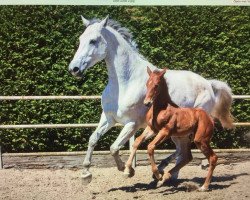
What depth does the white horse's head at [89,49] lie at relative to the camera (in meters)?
2.96

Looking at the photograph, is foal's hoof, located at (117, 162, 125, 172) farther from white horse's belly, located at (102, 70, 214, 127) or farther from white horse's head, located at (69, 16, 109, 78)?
white horse's head, located at (69, 16, 109, 78)

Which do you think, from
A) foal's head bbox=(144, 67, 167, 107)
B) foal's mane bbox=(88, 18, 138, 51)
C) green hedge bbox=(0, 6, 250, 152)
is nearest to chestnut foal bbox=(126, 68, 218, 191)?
foal's head bbox=(144, 67, 167, 107)

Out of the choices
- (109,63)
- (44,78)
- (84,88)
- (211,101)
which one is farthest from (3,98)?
(211,101)

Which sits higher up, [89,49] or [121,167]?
[89,49]

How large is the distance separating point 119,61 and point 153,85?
29 centimetres

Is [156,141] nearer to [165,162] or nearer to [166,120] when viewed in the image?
[166,120]

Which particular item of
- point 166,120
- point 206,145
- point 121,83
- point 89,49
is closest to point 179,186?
point 206,145

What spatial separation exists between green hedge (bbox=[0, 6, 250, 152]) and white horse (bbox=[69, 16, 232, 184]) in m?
0.20

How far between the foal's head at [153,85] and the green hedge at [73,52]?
17.3 inches

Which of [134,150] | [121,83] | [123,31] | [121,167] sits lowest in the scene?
[121,167]

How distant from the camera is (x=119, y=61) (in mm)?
3082

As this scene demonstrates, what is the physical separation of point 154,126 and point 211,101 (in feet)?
1.61

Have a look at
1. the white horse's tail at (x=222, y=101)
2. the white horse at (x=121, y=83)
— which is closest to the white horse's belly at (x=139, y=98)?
the white horse at (x=121, y=83)

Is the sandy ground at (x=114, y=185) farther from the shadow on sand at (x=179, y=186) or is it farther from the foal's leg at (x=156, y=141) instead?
the foal's leg at (x=156, y=141)
